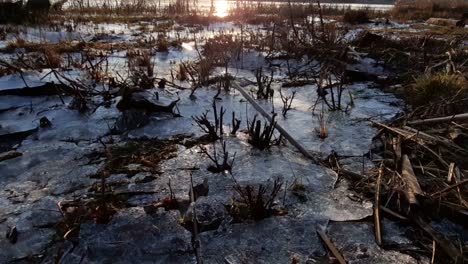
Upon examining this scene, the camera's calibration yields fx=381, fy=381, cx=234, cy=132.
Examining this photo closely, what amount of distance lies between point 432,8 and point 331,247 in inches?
742

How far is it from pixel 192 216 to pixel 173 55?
17.5 feet

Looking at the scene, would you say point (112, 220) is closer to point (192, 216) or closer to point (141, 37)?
point (192, 216)

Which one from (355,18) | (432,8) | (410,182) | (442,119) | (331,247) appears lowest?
(331,247)

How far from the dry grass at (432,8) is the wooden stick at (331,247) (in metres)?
16.3

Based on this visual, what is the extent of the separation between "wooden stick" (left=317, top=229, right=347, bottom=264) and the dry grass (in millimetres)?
16337

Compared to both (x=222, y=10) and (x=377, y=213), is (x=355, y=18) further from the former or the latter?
(x=377, y=213)

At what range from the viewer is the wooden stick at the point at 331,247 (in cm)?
182

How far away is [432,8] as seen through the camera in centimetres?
1745

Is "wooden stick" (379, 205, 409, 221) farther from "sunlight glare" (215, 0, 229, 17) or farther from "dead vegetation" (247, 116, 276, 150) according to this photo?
"sunlight glare" (215, 0, 229, 17)

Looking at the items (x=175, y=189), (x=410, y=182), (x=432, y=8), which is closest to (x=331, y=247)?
(x=410, y=182)

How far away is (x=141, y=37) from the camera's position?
363 inches

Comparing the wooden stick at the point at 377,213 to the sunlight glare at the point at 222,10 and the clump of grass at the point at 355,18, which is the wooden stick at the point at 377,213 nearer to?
the clump of grass at the point at 355,18

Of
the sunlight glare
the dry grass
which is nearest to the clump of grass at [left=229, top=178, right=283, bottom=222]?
the sunlight glare

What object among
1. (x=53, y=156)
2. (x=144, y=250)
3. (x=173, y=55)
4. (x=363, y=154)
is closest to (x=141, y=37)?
(x=173, y=55)
